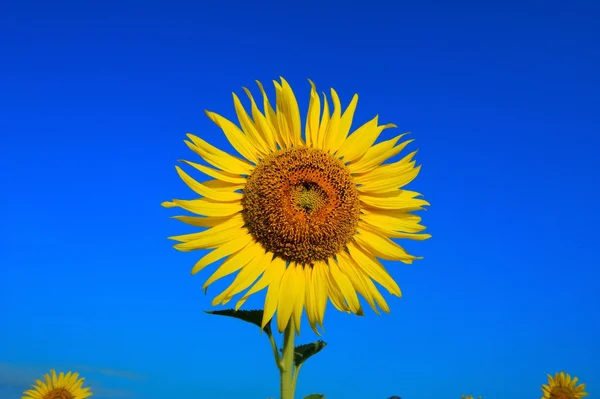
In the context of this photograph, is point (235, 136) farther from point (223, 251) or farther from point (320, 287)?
point (320, 287)

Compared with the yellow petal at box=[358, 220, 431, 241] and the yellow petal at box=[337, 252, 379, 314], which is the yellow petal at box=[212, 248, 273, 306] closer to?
the yellow petal at box=[337, 252, 379, 314]

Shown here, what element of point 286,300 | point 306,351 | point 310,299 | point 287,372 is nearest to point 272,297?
point 286,300

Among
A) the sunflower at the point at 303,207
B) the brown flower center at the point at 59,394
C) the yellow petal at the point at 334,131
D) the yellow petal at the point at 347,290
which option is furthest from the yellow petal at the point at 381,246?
the brown flower center at the point at 59,394

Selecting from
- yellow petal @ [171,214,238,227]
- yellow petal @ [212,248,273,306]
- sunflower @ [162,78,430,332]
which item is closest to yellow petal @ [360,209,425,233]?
sunflower @ [162,78,430,332]

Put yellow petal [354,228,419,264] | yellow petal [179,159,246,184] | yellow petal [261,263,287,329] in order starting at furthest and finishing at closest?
1. yellow petal [354,228,419,264]
2. yellow petal [179,159,246,184]
3. yellow petal [261,263,287,329]

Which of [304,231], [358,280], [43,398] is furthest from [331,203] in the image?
[43,398]

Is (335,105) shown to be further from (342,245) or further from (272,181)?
(342,245)
